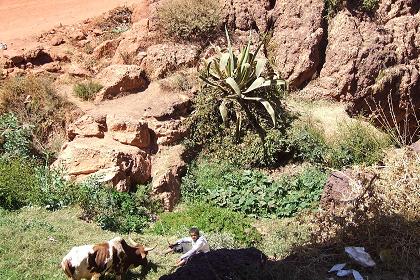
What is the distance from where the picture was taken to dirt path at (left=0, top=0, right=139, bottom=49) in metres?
10.8

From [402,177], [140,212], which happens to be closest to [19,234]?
[140,212]

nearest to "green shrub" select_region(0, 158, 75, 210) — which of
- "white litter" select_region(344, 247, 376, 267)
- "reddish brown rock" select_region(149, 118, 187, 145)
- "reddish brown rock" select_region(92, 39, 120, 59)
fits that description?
"reddish brown rock" select_region(149, 118, 187, 145)

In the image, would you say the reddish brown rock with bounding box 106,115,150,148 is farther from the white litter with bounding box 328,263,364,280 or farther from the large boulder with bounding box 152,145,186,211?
the white litter with bounding box 328,263,364,280

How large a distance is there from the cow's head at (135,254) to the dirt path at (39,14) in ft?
20.7

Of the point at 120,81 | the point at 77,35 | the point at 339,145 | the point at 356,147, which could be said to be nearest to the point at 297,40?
the point at 339,145

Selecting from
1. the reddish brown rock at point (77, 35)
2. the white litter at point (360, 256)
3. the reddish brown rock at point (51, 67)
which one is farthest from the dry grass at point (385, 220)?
the reddish brown rock at point (77, 35)

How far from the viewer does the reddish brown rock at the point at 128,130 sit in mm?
8312

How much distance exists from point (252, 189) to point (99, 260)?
10.8 feet

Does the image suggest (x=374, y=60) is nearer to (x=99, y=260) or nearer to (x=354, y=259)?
(x=354, y=259)

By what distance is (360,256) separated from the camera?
5.71 meters

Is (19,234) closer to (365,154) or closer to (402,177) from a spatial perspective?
(402,177)

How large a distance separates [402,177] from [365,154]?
2212 millimetres

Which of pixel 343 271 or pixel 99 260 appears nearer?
pixel 99 260

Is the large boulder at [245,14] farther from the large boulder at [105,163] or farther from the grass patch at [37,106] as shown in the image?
the large boulder at [105,163]
